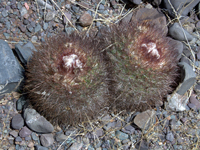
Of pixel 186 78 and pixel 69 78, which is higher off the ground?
pixel 69 78

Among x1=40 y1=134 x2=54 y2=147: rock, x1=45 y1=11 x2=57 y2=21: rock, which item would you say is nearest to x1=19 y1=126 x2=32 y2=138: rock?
x1=40 y1=134 x2=54 y2=147: rock

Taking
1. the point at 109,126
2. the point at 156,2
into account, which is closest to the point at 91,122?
Result: the point at 109,126

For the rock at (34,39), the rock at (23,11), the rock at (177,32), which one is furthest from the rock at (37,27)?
the rock at (177,32)

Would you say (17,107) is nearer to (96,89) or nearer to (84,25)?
(96,89)

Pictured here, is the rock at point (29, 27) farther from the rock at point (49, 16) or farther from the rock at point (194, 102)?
the rock at point (194, 102)

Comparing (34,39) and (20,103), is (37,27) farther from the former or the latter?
(20,103)

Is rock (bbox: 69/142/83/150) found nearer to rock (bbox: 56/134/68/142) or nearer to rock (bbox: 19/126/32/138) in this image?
rock (bbox: 56/134/68/142)
